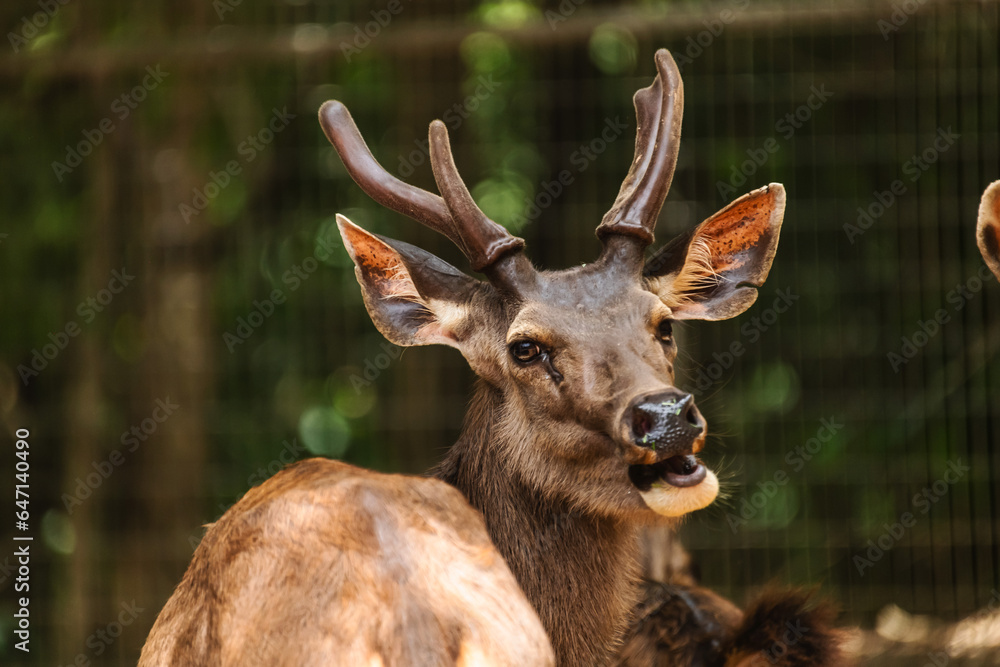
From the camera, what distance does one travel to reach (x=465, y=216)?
10.8 feet

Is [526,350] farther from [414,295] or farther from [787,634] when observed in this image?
[787,634]

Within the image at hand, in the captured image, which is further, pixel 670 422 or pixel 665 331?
pixel 665 331

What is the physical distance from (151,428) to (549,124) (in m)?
3.41

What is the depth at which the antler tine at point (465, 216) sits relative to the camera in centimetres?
325

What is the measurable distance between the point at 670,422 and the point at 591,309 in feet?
2.04

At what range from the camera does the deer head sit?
2.96 metres

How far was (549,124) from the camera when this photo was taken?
7180 mm

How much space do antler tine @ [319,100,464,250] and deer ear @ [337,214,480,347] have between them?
13cm

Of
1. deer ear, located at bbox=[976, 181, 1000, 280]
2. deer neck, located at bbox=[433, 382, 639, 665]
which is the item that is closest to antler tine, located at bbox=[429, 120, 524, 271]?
deer neck, located at bbox=[433, 382, 639, 665]

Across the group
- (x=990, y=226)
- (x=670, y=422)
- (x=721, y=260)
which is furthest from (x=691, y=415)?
(x=990, y=226)

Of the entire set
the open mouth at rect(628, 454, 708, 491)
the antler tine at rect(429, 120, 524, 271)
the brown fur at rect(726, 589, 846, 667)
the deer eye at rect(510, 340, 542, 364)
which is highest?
the antler tine at rect(429, 120, 524, 271)

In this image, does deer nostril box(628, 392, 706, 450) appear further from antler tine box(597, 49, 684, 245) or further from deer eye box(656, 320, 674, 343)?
antler tine box(597, 49, 684, 245)

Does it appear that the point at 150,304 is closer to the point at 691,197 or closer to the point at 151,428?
the point at 151,428

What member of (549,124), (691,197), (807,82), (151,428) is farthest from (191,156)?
(807,82)
